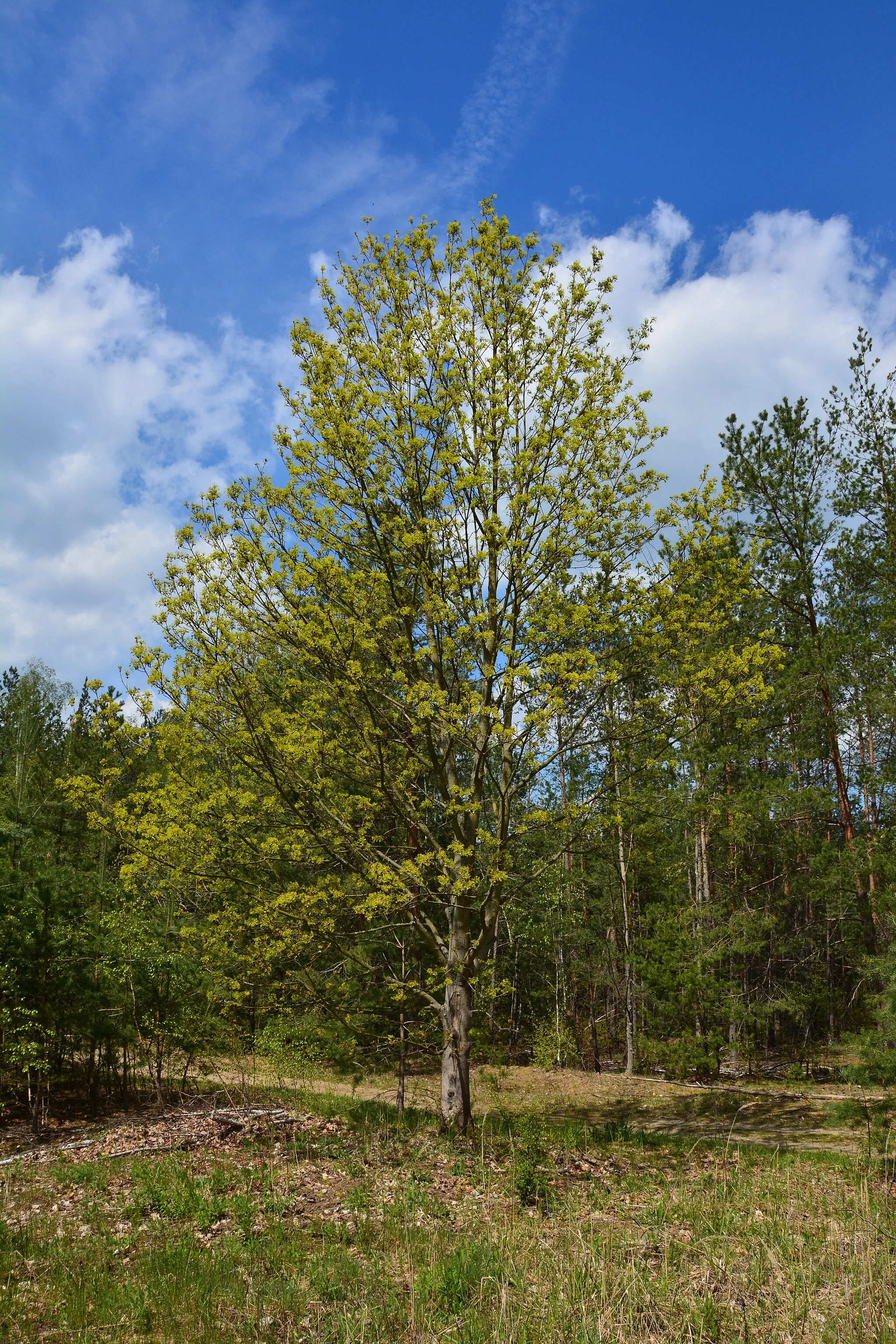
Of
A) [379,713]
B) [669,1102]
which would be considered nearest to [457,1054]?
[379,713]

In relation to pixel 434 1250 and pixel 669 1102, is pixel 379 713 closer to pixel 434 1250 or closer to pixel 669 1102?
pixel 434 1250

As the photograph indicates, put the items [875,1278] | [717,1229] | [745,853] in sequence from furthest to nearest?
[745,853] < [717,1229] < [875,1278]

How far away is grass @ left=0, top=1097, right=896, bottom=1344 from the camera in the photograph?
376cm

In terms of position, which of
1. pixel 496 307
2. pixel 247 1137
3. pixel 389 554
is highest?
pixel 496 307

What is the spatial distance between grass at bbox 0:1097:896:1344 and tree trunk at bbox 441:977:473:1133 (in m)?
0.91

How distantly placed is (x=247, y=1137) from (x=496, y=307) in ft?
28.9

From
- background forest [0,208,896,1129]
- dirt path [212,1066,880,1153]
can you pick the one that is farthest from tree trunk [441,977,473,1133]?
dirt path [212,1066,880,1153]

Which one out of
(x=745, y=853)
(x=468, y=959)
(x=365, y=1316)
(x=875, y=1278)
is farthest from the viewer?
(x=745, y=853)

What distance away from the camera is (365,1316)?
3592mm

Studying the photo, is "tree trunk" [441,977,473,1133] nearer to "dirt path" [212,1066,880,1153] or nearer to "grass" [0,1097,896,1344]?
"grass" [0,1097,896,1344]

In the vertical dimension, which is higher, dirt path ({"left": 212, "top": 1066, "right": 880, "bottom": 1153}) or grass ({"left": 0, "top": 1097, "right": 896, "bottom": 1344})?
grass ({"left": 0, "top": 1097, "right": 896, "bottom": 1344})

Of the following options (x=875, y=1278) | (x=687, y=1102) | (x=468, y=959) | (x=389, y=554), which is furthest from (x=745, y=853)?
(x=875, y=1278)

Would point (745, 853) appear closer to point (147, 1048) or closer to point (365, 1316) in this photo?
point (147, 1048)

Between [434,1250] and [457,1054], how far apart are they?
153 inches
